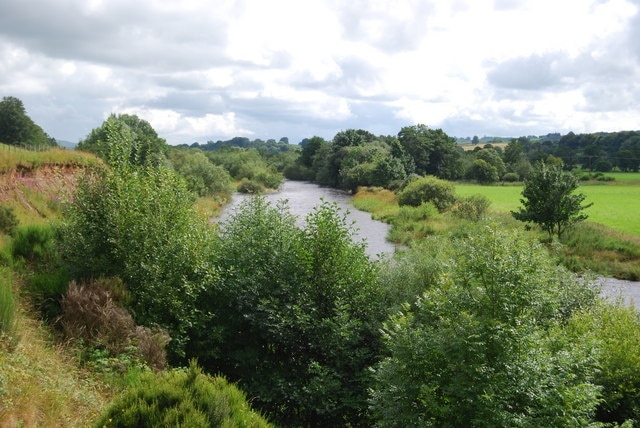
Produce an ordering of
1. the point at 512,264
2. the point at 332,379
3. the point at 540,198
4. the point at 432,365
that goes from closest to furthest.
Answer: the point at 432,365, the point at 512,264, the point at 332,379, the point at 540,198

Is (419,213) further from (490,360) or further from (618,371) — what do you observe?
(490,360)

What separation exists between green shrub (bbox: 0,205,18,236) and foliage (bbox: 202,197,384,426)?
21.8 feet

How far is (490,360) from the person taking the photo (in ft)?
32.2

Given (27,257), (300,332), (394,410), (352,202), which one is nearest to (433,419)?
(394,410)

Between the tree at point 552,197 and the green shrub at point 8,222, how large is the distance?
34327 millimetres

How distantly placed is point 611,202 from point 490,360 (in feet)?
199

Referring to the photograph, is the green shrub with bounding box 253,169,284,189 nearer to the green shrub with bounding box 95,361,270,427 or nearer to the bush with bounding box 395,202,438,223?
the bush with bounding box 395,202,438,223

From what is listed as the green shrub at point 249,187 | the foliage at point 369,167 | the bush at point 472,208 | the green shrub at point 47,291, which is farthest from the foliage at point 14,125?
the green shrub at point 47,291

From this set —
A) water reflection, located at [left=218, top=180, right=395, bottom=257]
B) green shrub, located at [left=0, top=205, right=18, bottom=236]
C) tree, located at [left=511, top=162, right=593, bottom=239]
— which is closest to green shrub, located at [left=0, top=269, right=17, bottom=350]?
green shrub, located at [left=0, top=205, right=18, bottom=236]

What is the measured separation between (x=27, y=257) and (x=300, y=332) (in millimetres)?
8337

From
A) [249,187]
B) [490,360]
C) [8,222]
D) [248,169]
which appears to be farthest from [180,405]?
[248,169]

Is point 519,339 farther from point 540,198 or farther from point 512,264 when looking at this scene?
point 540,198

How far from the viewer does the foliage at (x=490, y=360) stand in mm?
9164

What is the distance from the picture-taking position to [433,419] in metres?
9.71
